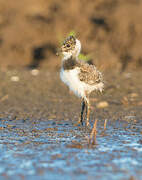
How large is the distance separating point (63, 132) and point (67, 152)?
121cm

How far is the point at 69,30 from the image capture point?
1335 centimetres

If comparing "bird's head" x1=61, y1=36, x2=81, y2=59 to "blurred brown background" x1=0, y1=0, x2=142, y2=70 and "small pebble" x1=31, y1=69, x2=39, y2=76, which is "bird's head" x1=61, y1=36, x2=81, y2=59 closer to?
"small pebble" x1=31, y1=69, x2=39, y2=76

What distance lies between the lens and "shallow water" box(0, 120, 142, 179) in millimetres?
3773

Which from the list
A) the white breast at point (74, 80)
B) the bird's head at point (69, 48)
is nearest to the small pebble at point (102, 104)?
the white breast at point (74, 80)

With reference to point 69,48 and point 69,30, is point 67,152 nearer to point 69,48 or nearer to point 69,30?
point 69,48

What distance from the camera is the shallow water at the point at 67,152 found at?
12.4ft

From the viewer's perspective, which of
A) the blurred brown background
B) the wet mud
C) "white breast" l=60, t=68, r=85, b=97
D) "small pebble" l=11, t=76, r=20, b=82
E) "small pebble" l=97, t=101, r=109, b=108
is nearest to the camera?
the wet mud

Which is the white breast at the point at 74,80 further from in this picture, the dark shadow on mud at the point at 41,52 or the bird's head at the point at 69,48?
the dark shadow on mud at the point at 41,52

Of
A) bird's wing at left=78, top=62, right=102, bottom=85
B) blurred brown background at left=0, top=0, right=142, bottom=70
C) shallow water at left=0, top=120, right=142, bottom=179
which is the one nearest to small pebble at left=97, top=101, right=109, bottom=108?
shallow water at left=0, top=120, right=142, bottom=179

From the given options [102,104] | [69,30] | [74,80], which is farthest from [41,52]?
[74,80]

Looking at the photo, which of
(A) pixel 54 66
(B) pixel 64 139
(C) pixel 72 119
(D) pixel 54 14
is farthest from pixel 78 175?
(D) pixel 54 14

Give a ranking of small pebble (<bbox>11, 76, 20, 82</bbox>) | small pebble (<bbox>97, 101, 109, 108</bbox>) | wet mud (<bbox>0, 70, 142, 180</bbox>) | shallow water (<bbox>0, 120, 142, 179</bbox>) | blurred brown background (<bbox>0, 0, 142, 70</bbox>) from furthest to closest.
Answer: blurred brown background (<bbox>0, 0, 142, 70</bbox>) < small pebble (<bbox>11, 76, 20, 82</bbox>) < small pebble (<bbox>97, 101, 109, 108</bbox>) < wet mud (<bbox>0, 70, 142, 180</bbox>) < shallow water (<bbox>0, 120, 142, 179</bbox>)

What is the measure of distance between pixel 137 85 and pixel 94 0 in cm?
493

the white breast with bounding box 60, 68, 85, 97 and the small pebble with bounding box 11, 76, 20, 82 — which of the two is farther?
the small pebble with bounding box 11, 76, 20, 82
